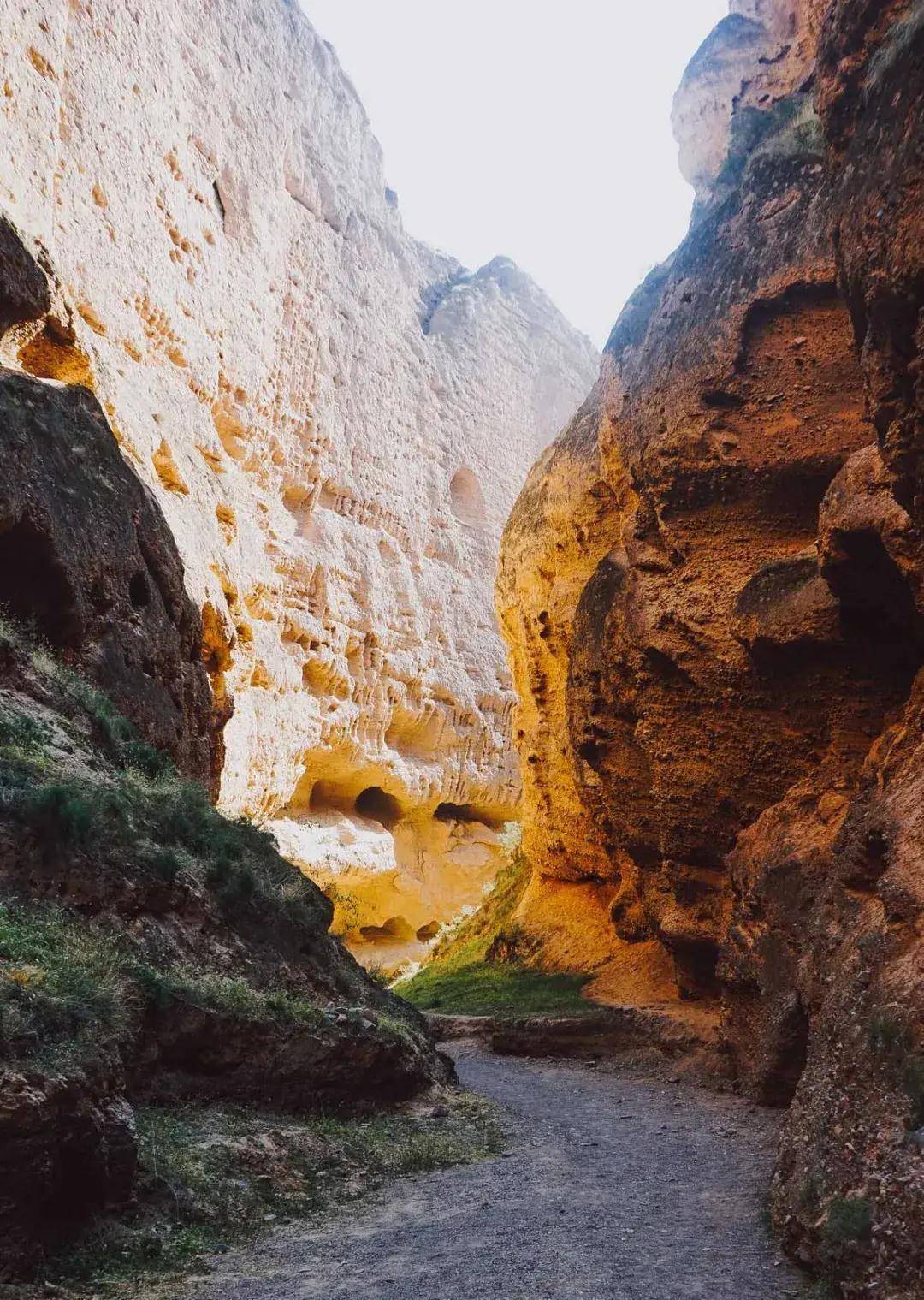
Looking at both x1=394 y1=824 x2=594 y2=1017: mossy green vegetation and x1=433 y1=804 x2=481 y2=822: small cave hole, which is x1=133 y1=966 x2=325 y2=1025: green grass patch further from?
x1=433 y1=804 x2=481 y2=822: small cave hole

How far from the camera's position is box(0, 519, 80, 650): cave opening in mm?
10281

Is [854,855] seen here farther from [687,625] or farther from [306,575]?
[306,575]

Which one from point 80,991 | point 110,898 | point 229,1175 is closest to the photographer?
point 80,991

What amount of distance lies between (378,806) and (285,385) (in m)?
15.6

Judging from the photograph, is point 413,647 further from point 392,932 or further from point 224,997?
point 224,997

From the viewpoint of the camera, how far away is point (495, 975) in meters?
20.3

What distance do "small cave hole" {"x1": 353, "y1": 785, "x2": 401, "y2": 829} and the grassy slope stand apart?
6.48 metres

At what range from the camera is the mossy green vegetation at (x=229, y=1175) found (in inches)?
180

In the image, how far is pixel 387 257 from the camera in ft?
133

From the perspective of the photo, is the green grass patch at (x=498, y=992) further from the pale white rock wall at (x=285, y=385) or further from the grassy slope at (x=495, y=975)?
the pale white rock wall at (x=285, y=385)

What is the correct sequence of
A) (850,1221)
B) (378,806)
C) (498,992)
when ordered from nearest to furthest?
1. (850,1221)
2. (498,992)
3. (378,806)

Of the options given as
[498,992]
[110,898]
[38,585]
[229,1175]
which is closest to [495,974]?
[498,992]

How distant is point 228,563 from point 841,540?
61.0 ft

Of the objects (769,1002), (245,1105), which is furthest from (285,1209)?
(769,1002)
